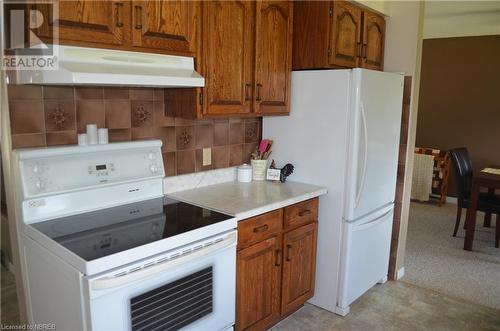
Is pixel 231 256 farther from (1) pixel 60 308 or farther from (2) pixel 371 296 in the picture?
(2) pixel 371 296

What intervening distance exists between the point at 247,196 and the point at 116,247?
3.16 feet

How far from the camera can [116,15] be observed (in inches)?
67.7

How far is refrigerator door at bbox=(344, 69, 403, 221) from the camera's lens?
243cm

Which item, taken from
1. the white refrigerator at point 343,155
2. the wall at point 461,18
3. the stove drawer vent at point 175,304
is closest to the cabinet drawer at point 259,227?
the stove drawer vent at point 175,304

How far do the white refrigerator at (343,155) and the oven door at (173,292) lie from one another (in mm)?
871

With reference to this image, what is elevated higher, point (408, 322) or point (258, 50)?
point (258, 50)

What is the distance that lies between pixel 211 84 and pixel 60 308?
1276 mm

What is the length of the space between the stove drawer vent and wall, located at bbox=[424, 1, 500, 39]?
3635 millimetres

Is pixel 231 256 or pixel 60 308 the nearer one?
pixel 60 308

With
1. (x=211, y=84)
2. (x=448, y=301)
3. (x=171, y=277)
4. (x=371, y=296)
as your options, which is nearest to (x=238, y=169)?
(x=211, y=84)

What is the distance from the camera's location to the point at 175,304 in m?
1.75

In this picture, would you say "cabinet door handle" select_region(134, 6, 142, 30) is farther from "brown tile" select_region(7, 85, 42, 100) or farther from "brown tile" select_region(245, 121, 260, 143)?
"brown tile" select_region(245, 121, 260, 143)

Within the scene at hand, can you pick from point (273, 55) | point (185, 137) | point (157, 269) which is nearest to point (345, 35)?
point (273, 55)

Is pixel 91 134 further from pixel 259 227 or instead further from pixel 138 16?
pixel 259 227
